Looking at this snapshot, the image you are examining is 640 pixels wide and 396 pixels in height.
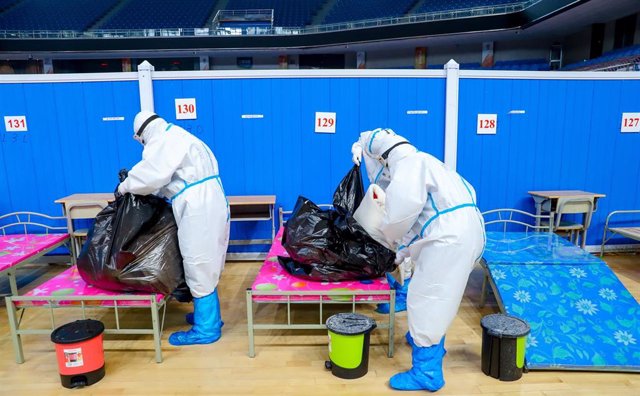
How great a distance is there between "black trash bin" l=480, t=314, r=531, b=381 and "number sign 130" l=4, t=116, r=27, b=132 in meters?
4.45

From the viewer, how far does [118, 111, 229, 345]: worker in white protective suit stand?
2404mm

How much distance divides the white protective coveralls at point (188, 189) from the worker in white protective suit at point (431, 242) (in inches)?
43.6

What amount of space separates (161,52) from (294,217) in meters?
9.58

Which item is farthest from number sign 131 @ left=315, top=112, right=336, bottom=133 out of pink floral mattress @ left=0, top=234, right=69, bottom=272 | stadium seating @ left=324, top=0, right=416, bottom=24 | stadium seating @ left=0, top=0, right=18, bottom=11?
stadium seating @ left=0, top=0, right=18, bottom=11

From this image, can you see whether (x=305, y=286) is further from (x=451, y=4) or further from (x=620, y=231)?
(x=451, y=4)

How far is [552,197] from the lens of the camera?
3.69 m

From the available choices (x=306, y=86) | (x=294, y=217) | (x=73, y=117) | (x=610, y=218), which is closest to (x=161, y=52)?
(x=73, y=117)

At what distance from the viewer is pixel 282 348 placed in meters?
2.58

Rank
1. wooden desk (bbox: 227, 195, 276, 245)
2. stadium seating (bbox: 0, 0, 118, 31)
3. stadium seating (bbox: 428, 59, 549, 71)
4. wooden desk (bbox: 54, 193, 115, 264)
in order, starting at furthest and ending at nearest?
1. stadium seating (bbox: 0, 0, 118, 31)
2. stadium seating (bbox: 428, 59, 549, 71)
3. wooden desk (bbox: 227, 195, 276, 245)
4. wooden desk (bbox: 54, 193, 115, 264)

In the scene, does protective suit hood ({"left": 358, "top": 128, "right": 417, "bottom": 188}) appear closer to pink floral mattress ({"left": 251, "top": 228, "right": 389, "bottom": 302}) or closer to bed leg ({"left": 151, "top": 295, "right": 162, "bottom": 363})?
pink floral mattress ({"left": 251, "top": 228, "right": 389, "bottom": 302})

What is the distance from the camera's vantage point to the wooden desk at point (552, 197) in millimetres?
3733

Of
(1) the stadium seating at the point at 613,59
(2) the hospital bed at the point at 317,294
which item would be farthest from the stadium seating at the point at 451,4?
(2) the hospital bed at the point at 317,294

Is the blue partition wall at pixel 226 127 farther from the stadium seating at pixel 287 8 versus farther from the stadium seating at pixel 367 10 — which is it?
the stadium seating at pixel 287 8

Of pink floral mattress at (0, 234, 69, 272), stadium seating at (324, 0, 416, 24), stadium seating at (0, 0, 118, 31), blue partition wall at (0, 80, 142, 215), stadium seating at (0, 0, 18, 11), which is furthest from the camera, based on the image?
stadium seating at (0, 0, 18, 11)
